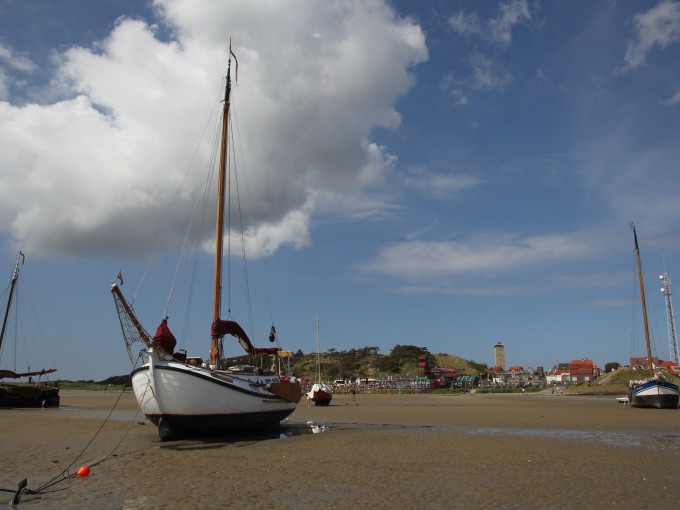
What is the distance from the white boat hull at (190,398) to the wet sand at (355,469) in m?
0.77

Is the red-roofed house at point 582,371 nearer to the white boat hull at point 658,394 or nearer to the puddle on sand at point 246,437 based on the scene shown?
the white boat hull at point 658,394

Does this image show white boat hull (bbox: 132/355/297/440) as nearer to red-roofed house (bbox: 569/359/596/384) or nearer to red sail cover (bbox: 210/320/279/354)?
red sail cover (bbox: 210/320/279/354)

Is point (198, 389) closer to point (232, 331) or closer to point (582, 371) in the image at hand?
point (232, 331)

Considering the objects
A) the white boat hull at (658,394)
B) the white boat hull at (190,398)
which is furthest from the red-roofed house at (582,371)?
the white boat hull at (190,398)

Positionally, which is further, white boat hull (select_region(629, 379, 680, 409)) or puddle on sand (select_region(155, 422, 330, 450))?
white boat hull (select_region(629, 379, 680, 409))

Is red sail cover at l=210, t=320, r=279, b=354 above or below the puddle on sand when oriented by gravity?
above

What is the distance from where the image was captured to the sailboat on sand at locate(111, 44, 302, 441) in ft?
68.2

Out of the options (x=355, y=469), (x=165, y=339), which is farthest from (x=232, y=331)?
(x=355, y=469)

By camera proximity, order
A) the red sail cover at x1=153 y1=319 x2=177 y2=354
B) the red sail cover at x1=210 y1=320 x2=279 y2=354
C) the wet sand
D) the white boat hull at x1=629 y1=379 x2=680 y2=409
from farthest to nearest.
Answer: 1. the white boat hull at x1=629 y1=379 x2=680 y2=409
2. the red sail cover at x1=210 y1=320 x2=279 y2=354
3. the red sail cover at x1=153 y1=319 x2=177 y2=354
4. the wet sand

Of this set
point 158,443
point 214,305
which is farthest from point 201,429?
point 214,305

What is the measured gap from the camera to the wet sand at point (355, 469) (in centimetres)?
1130

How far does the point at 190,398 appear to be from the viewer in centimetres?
2083

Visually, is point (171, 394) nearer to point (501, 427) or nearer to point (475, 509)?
point (475, 509)

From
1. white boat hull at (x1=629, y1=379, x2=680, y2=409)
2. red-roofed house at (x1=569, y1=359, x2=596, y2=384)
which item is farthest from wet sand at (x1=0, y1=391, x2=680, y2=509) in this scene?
red-roofed house at (x1=569, y1=359, x2=596, y2=384)
